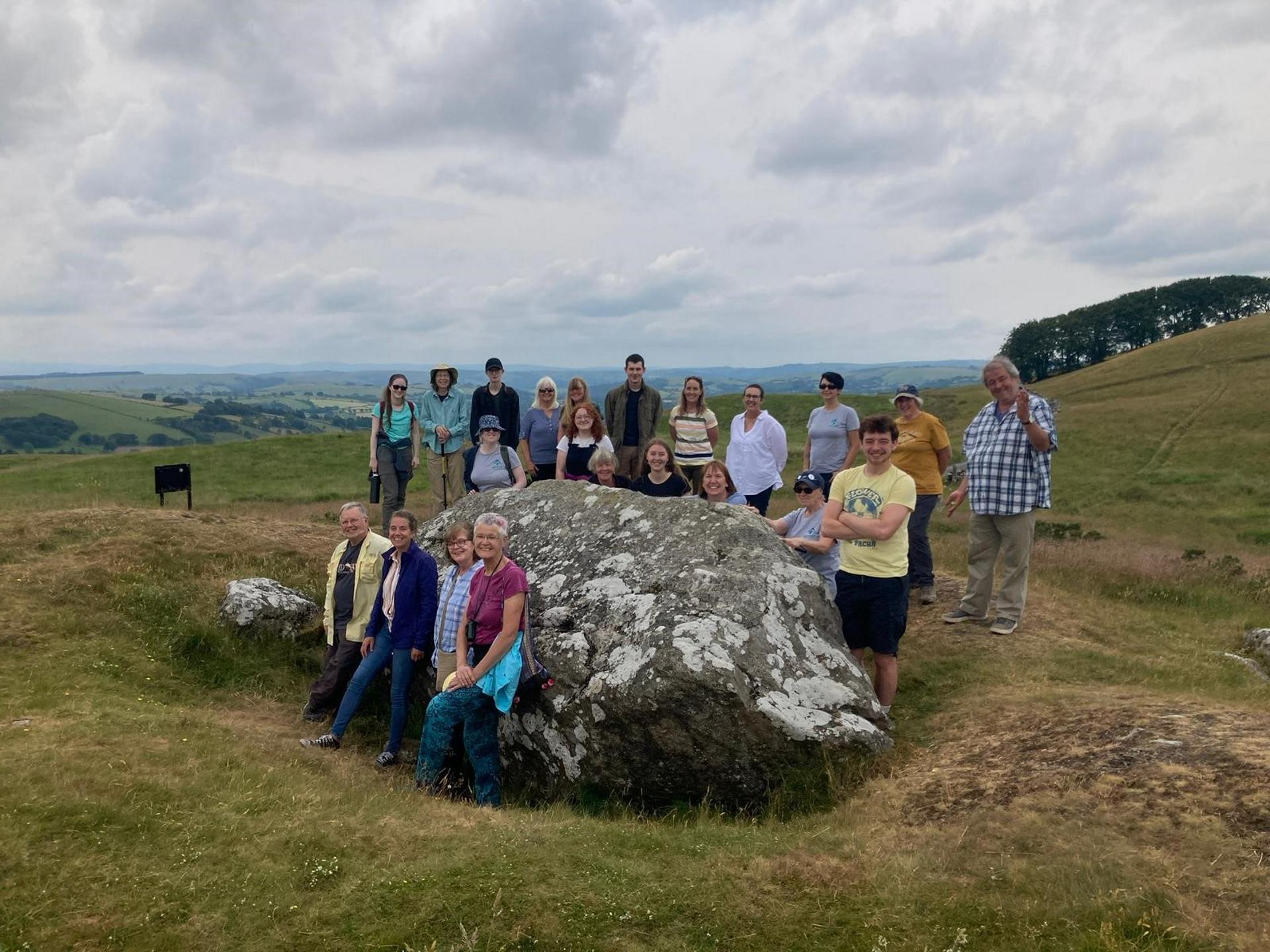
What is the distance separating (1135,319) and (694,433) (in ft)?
324

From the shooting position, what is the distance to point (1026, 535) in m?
10.5

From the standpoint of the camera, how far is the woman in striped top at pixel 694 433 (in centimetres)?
1295

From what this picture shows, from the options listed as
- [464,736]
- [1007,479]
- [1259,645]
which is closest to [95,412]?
[464,736]

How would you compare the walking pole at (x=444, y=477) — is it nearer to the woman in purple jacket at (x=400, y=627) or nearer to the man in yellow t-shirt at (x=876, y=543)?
the woman in purple jacket at (x=400, y=627)

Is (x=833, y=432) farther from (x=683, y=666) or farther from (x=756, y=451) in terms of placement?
(x=683, y=666)

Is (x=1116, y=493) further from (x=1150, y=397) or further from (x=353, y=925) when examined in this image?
(x=353, y=925)

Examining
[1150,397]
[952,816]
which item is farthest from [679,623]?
[1150,397]

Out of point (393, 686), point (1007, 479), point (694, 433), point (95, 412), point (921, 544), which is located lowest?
point (393, 686)

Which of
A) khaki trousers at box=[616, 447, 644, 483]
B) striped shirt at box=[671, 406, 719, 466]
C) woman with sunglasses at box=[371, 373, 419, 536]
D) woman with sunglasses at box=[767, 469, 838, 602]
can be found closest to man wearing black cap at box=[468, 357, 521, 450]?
woman with sunglasses at box=[371, 373, 419, 536]

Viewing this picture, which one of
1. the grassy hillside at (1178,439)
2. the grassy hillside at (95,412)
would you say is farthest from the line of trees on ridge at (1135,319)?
the grassy hillside at (95,412)

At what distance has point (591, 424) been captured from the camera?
1266 centimetres

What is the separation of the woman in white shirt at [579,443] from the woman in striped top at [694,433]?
129 centimetres

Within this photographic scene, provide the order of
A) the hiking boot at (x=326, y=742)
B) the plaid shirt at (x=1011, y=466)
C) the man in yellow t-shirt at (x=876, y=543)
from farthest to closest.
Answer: the plaid shirt at (x=1011, y=466) < the hiking boot at (x=326, y=742) < the man in yellow t-shirt at (x=876, y=543)

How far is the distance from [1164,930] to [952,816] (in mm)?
1968
